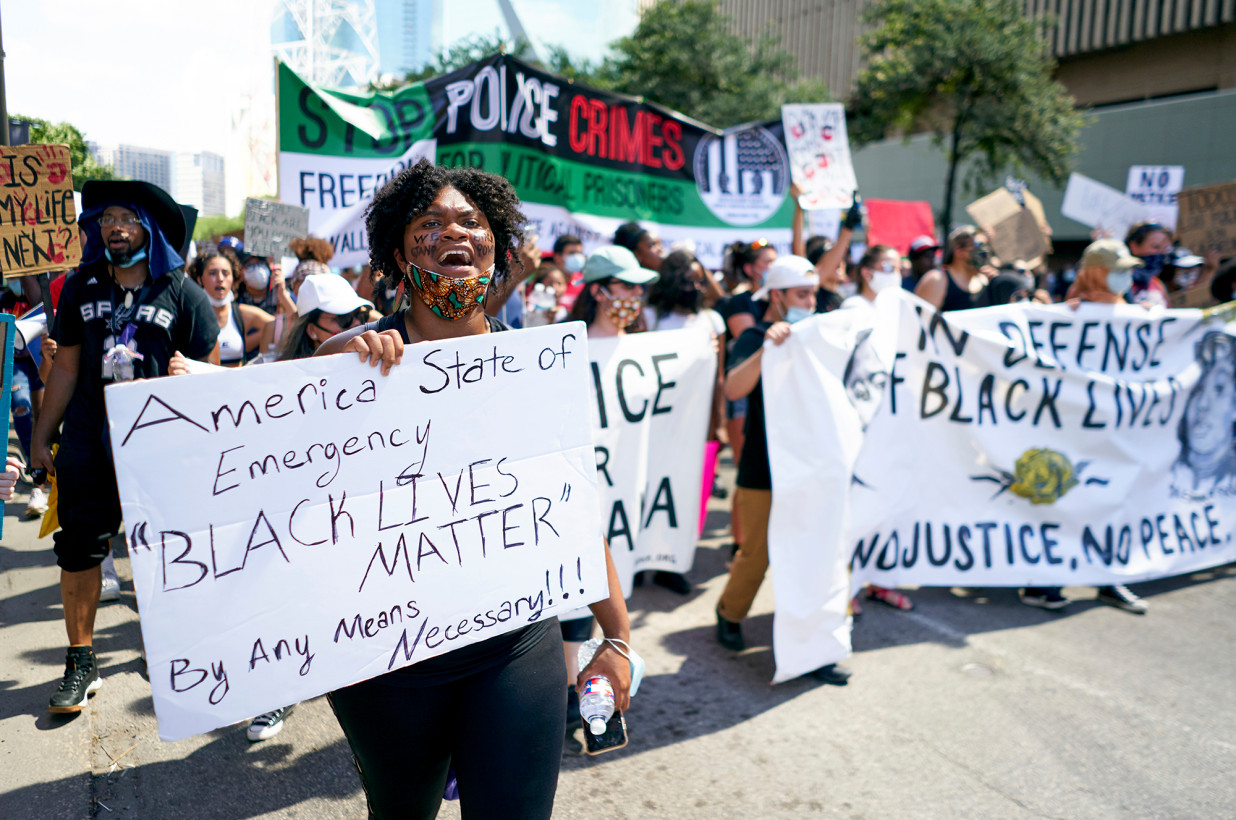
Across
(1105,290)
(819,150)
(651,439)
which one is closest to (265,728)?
(651,439)

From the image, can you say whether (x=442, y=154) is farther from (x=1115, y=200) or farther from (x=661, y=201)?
(x=1115, y=200)

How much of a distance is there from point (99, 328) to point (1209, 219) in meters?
8.79

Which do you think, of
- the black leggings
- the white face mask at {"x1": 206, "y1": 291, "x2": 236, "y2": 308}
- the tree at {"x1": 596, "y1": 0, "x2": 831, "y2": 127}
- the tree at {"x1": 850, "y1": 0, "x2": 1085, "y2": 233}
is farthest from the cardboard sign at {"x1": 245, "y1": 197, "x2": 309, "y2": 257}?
the tree at {"x1": 596, "y1": 0, "x2": 831, "y2": 127}

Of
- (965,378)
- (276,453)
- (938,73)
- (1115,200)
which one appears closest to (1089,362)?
(965,378)

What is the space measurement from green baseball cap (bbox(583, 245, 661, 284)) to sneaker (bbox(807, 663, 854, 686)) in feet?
6.32

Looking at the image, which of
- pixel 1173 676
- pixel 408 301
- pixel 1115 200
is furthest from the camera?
pixel 1115 200

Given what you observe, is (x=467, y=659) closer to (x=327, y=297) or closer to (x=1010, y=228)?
(x=327, y=297)

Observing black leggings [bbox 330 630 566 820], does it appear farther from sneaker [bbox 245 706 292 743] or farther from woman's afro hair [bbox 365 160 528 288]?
sneaker [bbox 245 706 292 743]

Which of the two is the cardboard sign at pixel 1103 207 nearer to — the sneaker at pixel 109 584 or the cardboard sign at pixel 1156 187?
the cardboard sign at pixel 1156 187

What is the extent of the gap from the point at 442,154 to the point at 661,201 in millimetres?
2249

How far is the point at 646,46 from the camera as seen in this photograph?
2320 centimetres

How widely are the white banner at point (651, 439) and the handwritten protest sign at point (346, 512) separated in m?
1.84

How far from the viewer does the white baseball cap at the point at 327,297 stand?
10.7ft

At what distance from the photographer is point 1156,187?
971 cm
